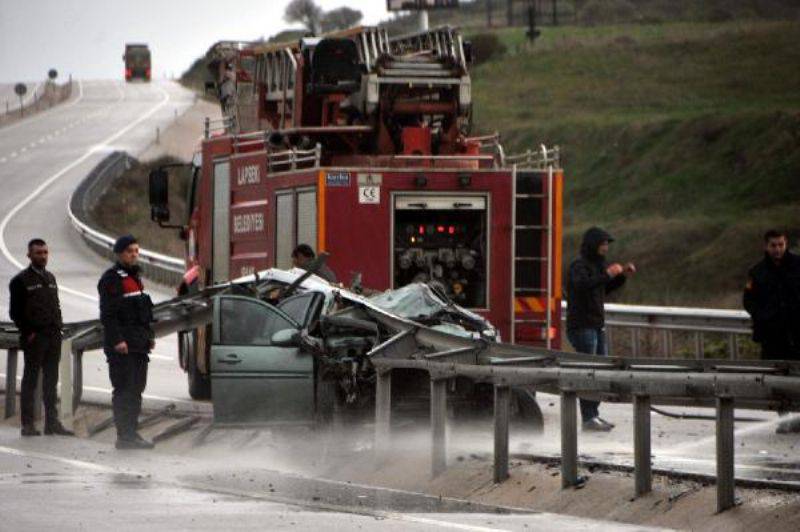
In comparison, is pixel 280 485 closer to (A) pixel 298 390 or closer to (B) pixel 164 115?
(A) pixel 298 390

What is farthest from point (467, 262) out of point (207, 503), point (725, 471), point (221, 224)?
point (725, 471)

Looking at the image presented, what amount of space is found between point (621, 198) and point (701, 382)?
55.0m

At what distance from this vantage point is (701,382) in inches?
492

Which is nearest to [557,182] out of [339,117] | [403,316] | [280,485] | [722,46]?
[339,117]

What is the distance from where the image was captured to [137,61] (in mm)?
143250

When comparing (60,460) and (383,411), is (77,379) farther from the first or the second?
(383,411)

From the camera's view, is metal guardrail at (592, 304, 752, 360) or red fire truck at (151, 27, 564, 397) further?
metal guardrail at (592, 304, 752, 360)

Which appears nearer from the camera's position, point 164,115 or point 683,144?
point 683,144

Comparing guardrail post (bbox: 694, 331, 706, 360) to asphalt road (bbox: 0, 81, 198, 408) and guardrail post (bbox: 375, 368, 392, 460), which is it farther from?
guardrail post (bbox: 375, 368, 392, 460)

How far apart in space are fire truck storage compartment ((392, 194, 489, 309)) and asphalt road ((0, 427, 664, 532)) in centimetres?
531

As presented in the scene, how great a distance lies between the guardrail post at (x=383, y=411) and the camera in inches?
620

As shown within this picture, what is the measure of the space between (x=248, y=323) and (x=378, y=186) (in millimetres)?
4538

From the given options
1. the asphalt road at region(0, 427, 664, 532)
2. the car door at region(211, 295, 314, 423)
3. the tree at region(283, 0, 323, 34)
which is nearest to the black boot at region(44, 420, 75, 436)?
the asphalt road at region(0, 427, 664, 532)

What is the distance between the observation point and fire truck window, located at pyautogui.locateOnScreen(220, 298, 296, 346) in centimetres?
1686
